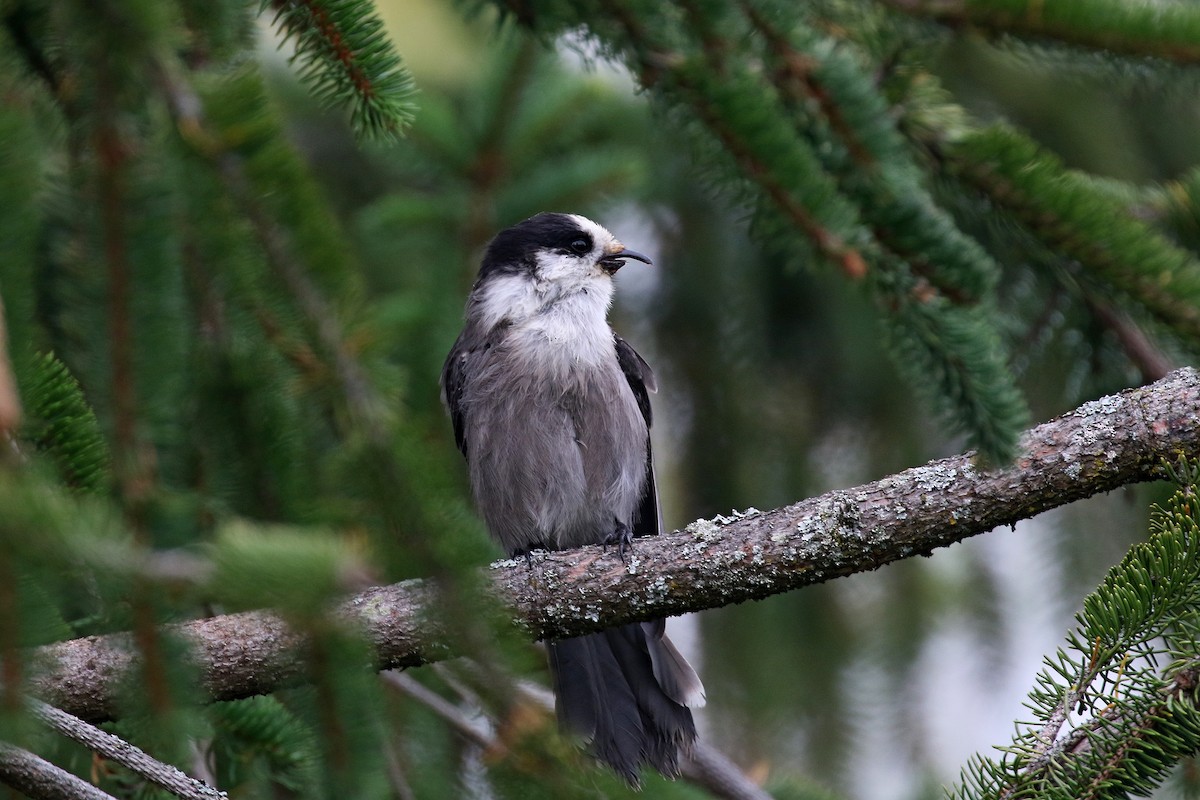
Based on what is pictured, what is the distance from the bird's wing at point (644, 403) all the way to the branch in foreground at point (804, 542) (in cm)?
151

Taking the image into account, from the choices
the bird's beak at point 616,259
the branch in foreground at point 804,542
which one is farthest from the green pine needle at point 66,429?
the bird's beak at point 616,259

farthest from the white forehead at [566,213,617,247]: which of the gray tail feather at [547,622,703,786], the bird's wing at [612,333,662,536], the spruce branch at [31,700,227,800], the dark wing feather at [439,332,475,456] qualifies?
the spruce branch at [31,700,227,800]

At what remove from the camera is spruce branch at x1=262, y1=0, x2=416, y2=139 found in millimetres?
1787

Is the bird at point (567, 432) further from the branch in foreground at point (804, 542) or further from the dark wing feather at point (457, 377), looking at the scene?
the branch in foreground at point (804, 542)

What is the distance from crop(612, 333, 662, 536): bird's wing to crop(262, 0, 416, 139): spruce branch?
7.10ft

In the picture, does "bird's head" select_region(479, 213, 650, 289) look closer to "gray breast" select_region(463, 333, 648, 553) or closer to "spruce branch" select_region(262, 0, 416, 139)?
"gray breast" select_region(463, 333, 648, 553)

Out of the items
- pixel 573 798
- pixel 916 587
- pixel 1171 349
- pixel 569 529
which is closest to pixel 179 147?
pixel 573 798

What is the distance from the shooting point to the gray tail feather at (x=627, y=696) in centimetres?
347

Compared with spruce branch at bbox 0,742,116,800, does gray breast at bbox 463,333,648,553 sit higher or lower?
higher

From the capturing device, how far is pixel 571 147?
4414 millimetres

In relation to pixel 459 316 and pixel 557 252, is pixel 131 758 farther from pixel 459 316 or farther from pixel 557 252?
pixel 557 252

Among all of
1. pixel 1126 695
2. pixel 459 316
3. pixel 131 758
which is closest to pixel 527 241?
pixel 459 316

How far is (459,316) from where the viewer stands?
12.9 ft

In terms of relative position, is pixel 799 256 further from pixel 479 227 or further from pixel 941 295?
pixel 479 227
